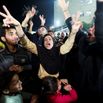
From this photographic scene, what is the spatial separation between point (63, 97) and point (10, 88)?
0.57 metres

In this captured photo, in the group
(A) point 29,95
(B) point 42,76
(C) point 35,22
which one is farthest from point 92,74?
(C) point 35,22

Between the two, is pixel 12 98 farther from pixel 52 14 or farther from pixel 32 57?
pixel 52 14

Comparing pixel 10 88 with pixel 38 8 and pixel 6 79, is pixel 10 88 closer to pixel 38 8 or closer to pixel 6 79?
pixel 6 79

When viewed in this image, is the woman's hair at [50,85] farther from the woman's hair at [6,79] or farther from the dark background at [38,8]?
the dark background at [38,8]

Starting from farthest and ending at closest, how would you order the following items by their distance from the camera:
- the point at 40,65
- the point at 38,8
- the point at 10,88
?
the point at 38,8, the point at 40,65, the point at 10,88

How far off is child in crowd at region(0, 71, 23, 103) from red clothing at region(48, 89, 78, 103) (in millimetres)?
361

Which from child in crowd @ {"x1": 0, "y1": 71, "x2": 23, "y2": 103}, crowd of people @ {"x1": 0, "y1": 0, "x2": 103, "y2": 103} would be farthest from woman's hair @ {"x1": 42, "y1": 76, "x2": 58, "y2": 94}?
child in crowd @ {"x1": 0, "y1": 71, "x2": 23, "y2": 103}

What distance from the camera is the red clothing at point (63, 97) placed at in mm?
3415

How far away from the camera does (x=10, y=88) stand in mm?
3400

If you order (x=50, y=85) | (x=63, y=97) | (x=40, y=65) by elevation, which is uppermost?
(x=40, y=65)

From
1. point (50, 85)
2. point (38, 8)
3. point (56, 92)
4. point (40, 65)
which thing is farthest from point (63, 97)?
point (38, 8)

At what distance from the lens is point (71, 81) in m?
3.69

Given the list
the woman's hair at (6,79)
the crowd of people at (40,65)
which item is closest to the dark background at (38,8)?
the crowd of people at (40,65)

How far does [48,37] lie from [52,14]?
25.7 ft
